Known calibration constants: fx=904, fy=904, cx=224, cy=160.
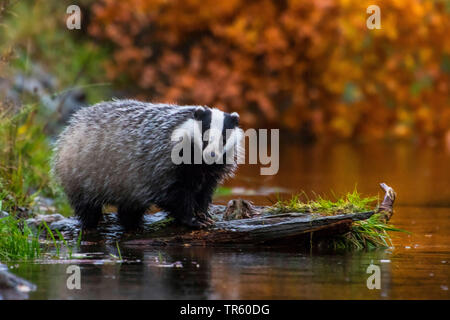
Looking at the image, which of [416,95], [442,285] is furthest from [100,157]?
[416,95]

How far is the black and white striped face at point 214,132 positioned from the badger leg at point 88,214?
57.4 inches

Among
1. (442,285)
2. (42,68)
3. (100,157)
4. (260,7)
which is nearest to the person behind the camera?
(442,285)

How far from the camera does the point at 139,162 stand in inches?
359

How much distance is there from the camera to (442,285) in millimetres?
6781

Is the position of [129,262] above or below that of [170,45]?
below

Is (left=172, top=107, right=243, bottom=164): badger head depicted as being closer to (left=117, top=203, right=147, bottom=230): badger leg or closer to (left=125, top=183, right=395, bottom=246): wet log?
(left=125, top=183, right=395, bottom=246): wet log

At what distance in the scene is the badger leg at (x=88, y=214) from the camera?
9.41m

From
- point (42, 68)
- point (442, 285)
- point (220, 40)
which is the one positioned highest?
point (220, 40)

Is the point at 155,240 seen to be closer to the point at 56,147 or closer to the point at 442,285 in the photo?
the point at 56,147

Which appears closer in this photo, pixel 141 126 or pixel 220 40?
pixel 141 126

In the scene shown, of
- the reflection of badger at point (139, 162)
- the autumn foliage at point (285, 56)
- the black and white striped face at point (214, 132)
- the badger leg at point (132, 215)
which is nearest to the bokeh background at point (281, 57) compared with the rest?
the autumn foliage at point (285, 56)

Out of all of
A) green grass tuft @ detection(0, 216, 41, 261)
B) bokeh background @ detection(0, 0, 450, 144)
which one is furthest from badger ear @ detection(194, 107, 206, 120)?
bokeh background @ detection(0, 0, 450, 144)

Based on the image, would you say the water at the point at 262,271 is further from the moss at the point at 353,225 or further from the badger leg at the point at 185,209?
the badger leg at the point at 185,209

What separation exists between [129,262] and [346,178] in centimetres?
921
